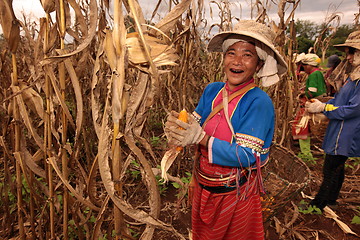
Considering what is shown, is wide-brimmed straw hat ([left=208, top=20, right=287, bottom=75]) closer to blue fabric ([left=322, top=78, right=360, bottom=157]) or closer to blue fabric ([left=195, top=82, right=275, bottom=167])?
blue fabric ([left=195, top=82, right=275, bottom=167])

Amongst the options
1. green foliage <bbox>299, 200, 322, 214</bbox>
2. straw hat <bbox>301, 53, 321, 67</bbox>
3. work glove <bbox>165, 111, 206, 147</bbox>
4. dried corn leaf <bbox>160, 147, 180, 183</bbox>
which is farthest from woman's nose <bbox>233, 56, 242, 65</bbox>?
straw hat <bbox>301, 53, 321, 67</bbox>

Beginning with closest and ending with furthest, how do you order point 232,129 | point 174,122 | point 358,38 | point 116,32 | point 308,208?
1. point 116,32
2. point 174,122
3. point 232,129
4. point 358,38
5. point 308,208

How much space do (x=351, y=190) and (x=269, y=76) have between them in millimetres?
2304

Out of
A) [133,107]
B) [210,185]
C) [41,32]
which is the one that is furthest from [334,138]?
[41,32]

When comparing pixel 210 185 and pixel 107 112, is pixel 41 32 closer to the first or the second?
pixel 107 112

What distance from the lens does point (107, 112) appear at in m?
0.59

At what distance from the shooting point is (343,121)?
2.12 metres

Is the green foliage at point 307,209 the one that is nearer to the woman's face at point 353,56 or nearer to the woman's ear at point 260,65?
the woman's face at point 353,56

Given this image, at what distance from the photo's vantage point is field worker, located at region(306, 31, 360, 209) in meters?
2.00

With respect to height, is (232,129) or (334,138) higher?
(232,129)

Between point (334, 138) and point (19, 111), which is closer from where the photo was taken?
point (19, 111)

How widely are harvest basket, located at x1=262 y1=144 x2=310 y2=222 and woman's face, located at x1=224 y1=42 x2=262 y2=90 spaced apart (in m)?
0.79

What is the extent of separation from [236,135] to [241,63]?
1.11 ft

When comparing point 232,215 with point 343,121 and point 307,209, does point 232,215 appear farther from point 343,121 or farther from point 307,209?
point 307,209
